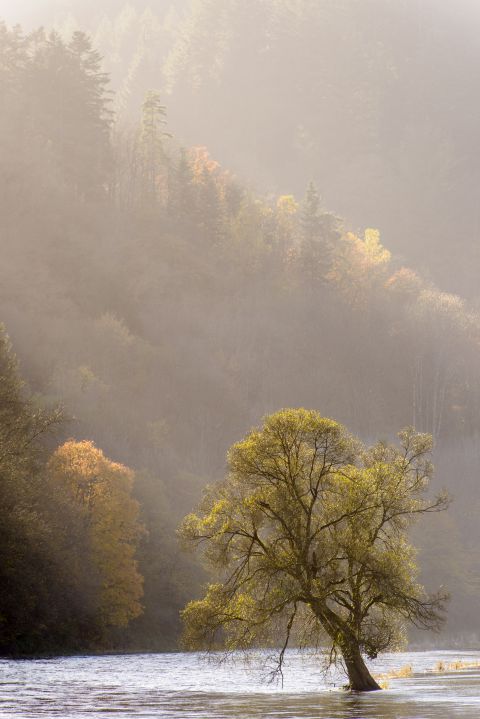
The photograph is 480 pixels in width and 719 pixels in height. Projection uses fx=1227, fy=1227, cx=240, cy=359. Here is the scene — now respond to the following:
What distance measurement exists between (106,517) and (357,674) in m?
50.5

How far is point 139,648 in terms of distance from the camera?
100 metres

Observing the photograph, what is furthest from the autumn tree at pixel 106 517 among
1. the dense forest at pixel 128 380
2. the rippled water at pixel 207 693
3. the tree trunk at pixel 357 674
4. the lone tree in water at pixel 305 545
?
the lone tree in water at pixel 305 545

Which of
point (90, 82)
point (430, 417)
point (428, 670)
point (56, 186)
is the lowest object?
point (428, 670)

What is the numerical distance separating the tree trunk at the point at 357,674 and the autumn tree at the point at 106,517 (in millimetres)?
44189

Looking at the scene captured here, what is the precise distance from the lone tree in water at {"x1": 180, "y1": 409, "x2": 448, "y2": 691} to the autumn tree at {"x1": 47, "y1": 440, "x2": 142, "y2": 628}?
44918 millimetres

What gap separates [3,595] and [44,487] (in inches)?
617

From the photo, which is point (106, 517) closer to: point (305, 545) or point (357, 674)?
point (357, 674)

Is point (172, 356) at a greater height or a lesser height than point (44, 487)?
greater

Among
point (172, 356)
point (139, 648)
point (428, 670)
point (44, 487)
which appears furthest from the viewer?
point (172, 356)

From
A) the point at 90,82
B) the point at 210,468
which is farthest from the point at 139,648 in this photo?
the point at 90,82

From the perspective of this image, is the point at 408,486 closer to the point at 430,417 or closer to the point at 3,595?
the point at 3,595

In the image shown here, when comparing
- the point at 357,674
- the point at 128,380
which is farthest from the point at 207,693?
the point at 128,380

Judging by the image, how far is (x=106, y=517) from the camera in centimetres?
10212

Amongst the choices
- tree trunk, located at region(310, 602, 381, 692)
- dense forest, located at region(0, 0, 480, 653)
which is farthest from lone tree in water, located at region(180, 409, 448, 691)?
dense forest, located at region(0, 0, 480, 653)
